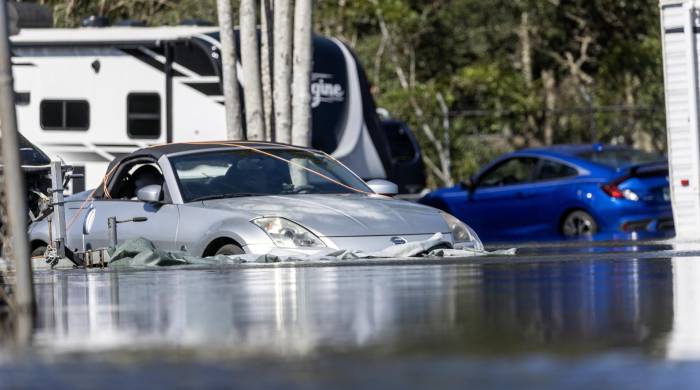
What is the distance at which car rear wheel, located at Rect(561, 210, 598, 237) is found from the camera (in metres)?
21.4

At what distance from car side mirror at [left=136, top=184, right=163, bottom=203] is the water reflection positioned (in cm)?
166

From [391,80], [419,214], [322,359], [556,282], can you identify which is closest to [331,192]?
[419,214]

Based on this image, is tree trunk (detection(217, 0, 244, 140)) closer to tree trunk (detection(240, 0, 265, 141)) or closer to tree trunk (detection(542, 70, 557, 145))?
tree trunk (detection(240, 0, 265, 141))

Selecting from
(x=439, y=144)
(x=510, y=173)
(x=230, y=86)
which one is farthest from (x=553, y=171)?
(x=439, y=144)

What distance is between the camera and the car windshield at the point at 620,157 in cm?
2202

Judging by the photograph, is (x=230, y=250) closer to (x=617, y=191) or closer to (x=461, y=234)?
(x=461, y=234)

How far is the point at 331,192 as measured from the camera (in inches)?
592

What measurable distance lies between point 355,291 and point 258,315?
65.1 inches

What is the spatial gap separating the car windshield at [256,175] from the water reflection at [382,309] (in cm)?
196

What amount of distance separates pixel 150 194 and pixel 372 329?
22.7ft

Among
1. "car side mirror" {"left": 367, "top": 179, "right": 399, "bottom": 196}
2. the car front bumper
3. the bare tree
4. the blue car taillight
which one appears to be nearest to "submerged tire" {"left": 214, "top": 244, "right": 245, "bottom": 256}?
the car front bumper

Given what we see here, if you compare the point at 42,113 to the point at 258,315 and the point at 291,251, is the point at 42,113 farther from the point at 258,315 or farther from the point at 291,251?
the point at 258,315

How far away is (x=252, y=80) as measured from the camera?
833 inches

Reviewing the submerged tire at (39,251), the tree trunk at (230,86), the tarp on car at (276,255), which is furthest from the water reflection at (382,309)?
the tree trunk at (230,86)
